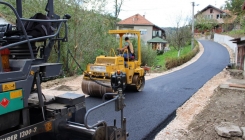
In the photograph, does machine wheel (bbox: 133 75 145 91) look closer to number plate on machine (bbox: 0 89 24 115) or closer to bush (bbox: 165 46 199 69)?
number plate on machine (bbox: 0 89 24 115)

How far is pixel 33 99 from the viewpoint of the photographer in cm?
319

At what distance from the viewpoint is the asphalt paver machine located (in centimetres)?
257

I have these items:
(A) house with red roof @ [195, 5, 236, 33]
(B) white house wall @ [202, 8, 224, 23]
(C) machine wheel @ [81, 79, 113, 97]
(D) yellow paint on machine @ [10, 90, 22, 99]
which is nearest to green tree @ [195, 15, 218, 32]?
(A) house with red roof @ [195, 5, 236, 33]

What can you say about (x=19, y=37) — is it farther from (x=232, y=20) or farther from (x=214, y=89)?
(x=232, y=20)

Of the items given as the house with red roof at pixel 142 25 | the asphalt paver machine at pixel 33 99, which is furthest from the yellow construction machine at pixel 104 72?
the house with red roof at pixel 142 25

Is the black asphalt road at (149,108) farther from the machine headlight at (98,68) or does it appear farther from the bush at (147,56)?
the bush at (147,56)

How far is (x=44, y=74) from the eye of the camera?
116 inches

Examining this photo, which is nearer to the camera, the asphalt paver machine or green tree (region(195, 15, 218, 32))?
the asphalt paver machine

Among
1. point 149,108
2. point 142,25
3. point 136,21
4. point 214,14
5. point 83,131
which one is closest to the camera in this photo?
point 83,131

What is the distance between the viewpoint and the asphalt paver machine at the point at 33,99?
8.42 ft

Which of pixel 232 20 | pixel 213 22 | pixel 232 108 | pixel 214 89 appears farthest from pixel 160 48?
pixel 232 108

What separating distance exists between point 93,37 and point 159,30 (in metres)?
35.9

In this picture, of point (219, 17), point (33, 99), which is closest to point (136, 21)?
point (219, 17)

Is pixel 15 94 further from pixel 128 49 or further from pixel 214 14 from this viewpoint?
pixel 214 14
